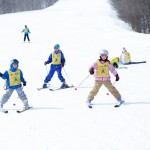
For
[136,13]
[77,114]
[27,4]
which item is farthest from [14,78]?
[27,4]

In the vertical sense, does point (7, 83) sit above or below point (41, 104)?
above

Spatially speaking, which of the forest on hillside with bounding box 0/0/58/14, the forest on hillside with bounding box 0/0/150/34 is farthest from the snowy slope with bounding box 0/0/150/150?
the forest on hillside with bounding box 0/0/58/14

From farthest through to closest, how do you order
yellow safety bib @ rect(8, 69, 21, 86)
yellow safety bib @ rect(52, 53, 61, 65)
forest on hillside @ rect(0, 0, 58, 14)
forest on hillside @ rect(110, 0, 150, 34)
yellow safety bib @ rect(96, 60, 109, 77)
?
forest on hillside @ rect(0, 0, 58, 14) < forest on hillside @ rect(110, 0, 150, 34) < yellow safety bib @ rect(52, 53, 61, 65) < yellow safety bib @ rect(96, 60, 109, 77) < yellow safety bib @ rect(8, 69, 21, 86)

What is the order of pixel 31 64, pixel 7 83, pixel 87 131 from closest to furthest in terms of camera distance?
pixel 87 131
pixel 7 83
pixel 31 64

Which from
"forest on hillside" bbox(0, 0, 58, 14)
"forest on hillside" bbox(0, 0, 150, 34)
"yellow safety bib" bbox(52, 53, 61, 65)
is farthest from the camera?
"forest on hillside" bbox(0, 0, 58, 14)

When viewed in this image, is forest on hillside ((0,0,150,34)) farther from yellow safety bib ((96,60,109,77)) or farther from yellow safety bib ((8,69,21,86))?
yellow safety bib ((8,69,21,86))

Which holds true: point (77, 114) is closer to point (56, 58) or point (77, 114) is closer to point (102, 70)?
point (102, 70)

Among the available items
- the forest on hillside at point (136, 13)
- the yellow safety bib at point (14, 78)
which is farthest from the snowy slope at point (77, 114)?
the forest on hillside at point (136, 13)

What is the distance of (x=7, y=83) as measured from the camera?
9.57 m

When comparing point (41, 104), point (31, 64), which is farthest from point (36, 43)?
point (41, 104)

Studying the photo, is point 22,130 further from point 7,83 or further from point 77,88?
point 77,88

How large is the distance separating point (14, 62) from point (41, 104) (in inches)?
70.9

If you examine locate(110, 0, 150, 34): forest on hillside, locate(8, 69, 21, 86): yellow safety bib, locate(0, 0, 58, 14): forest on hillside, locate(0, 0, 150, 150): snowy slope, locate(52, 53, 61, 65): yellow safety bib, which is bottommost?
locate(0, 0, 150, 150): snowy slope

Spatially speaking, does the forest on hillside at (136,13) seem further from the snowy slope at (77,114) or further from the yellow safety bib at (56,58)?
the yellow safety bib at (56,58)
